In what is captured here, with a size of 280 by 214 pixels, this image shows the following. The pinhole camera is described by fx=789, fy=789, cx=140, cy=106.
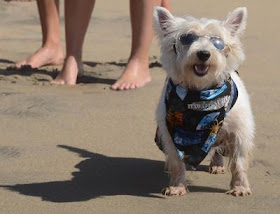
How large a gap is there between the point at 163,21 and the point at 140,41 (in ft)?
7.64

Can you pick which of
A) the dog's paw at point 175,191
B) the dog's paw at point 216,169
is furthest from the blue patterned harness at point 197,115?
the dog's paw at point 216,169

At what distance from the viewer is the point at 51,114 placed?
18.4ft

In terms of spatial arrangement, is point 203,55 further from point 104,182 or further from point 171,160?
point 104,182

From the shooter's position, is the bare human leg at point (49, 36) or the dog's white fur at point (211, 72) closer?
the dog's white fur at point (211, 72)

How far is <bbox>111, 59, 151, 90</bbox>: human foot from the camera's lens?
6.25 metres

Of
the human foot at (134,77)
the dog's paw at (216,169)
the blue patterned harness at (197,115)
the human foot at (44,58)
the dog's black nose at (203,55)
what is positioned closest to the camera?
the dog's black nose at (203,55)

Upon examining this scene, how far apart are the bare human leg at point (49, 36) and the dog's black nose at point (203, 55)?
352cm

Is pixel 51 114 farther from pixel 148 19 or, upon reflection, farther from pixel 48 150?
pixel 148 19

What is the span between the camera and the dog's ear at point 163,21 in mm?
4145

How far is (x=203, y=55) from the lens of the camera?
156 inches

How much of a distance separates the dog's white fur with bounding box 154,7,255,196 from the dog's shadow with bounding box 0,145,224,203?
16cm

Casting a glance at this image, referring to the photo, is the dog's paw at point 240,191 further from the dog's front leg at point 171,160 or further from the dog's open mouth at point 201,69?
the dog's open mouth at point 201,69

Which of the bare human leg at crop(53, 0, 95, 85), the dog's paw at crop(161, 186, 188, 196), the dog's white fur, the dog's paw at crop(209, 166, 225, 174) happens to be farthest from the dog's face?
the bare human leg at crop(53, 0, 95, 85)

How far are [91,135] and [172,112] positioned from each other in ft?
3.87
